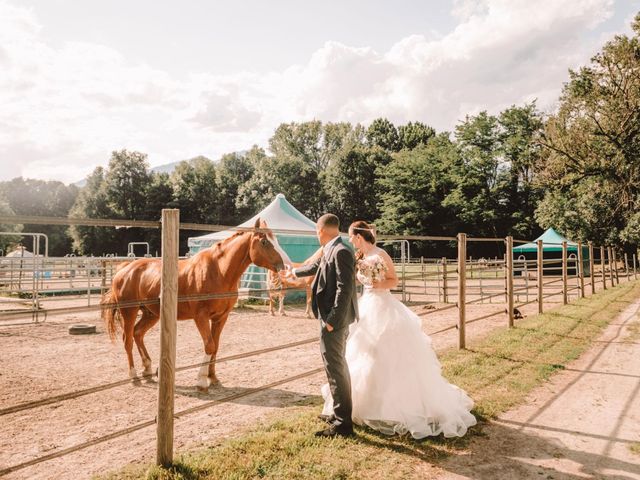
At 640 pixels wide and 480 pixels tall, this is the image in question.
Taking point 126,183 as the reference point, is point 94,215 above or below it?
below

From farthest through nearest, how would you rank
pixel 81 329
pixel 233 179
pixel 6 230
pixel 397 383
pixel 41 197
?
pixel 41 197 → pixel 233 179 → pixel 6 230 → pixel 81 329 → pixel 397 383

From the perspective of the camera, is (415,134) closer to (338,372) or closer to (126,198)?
(126,198)

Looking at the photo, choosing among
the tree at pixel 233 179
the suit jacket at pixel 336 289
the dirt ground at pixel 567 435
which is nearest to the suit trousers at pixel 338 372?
the suit jacket at pixel 336 289

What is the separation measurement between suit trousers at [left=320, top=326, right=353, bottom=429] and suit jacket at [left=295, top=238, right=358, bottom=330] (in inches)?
6.0

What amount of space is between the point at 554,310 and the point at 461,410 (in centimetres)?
920

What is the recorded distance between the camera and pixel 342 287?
371 centimetres

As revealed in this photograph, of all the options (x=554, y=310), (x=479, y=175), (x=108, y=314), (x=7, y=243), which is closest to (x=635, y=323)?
(x=554, y=310)

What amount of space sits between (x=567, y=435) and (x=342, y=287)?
2656 mm

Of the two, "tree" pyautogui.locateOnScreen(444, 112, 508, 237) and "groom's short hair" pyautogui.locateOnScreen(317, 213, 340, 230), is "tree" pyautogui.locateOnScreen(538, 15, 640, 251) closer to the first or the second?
"tree" pyautogui.locateOnScreen(444, 112, 508, 237)

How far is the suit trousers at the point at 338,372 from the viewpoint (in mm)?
3844

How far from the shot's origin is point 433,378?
13.5 ft

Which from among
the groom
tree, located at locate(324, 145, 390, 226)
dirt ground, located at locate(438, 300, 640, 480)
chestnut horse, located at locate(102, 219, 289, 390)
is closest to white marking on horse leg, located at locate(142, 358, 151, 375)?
chestnut horse, located at locate(102, 219, 289, 390)

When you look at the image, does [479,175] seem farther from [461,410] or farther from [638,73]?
[461,410]

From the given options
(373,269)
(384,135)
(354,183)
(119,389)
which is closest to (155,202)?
(354,183)
